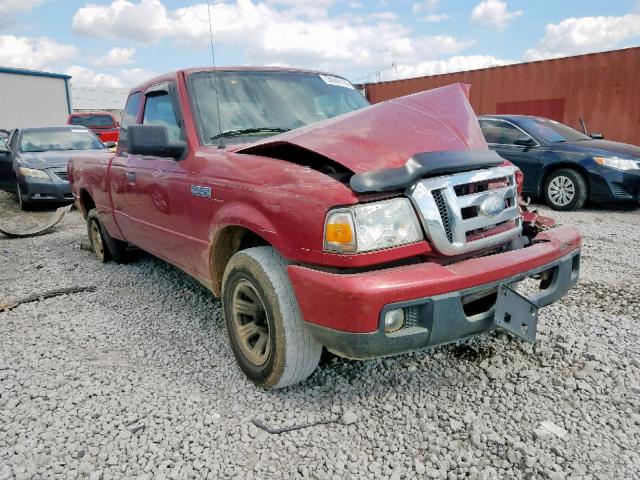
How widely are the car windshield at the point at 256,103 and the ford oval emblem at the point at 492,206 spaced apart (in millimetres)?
1423

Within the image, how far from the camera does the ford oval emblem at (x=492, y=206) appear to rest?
2.18 meters

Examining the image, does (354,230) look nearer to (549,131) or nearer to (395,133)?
(395,133)

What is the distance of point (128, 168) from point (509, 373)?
10.1 feet

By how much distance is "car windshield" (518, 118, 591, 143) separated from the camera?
7.42m

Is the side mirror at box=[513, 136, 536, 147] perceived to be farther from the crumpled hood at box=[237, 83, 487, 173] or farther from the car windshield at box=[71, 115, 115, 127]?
the car windshield at box=[71, 115, 115, 127]

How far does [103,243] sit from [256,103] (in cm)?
271

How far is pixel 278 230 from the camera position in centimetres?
214

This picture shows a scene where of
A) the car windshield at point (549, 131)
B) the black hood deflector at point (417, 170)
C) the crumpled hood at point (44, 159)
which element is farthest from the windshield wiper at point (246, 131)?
the crumpled hood at point (44, 159)

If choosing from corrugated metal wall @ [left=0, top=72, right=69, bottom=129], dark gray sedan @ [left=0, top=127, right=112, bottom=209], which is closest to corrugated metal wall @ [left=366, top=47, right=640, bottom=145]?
dark gray sedan @ [left=0, top=127, right=112, bottom=209]

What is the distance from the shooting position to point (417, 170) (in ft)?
6.69

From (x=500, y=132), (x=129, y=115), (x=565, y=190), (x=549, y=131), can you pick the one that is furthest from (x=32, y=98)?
(x=565, y=190)

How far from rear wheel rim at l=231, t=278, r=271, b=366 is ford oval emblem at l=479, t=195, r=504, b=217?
1.13 metres

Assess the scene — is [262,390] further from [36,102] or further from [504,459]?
[36,102]

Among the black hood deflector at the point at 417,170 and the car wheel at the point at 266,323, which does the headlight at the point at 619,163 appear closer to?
the black hood deflector at the point at 417,170
